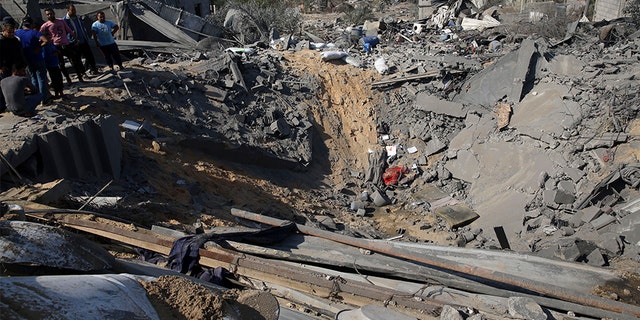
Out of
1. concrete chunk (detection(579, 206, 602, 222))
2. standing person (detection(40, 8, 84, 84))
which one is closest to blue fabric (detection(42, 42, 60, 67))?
standing person (detection(40, 8, 84, 84))

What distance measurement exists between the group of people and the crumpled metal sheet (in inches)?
170

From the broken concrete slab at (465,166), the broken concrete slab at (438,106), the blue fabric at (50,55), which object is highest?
the blue fabric at (50,55)

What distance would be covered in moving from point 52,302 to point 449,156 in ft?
28.4

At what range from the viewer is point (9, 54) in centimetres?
675

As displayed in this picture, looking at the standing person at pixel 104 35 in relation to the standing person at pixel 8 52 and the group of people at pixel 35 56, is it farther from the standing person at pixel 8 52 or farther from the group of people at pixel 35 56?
the standing person at pixel 8 52

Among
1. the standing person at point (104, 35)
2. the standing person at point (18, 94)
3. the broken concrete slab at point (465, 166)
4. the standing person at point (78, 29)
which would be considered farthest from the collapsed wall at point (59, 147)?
the broken concrete slab at point (465, 166)

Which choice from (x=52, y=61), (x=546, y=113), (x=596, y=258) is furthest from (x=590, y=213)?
(x=52, y=61)

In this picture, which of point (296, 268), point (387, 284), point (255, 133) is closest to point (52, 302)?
point (296, 268)

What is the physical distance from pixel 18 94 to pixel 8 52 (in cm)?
69

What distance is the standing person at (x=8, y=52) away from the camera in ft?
21.8

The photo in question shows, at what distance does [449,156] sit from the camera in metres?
9.88

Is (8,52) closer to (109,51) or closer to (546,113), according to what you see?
(109,51)

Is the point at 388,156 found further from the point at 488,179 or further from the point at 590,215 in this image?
the point at 590,215

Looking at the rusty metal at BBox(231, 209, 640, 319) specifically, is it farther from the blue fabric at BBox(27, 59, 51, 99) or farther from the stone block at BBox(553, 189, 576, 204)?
the blue fabric at BBox(27, 59, 51, 99)
